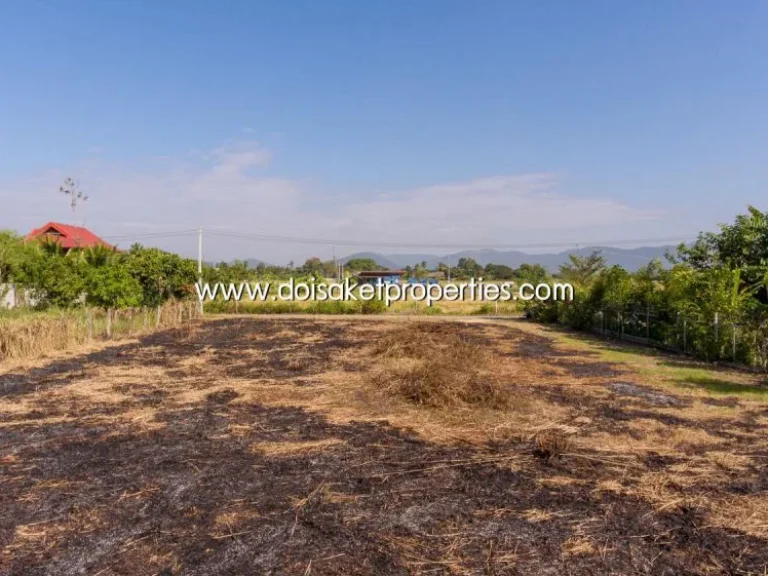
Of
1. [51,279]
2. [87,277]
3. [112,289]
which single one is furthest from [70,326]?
[51,279]

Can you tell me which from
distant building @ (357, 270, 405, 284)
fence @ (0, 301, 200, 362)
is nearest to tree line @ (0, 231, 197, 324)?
fence @ (0, 301, 200, 362)

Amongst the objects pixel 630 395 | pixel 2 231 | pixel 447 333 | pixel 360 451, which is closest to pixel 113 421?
pixel 360 451

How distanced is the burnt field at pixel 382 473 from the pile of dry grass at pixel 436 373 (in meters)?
0.05

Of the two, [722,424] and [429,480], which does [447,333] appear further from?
[429,480]

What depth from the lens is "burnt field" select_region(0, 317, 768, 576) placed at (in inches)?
129

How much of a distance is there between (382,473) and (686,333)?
35.9 feet

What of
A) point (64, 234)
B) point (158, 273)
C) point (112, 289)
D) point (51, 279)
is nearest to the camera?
point (112, 289)

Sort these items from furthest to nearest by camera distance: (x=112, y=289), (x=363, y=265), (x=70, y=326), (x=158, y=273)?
(x=363, y=265) < (x=158, y=273) < (x=112, y=289) < (x=70, y=326)

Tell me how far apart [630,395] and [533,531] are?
5.31 m

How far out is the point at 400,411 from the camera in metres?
6.98

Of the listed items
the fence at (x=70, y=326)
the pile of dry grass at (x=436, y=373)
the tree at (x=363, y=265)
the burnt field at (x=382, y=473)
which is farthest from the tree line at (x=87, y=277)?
the tree at (x=363, y=265)

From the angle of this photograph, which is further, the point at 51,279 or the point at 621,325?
the point at 51,279

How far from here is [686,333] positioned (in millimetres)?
12539

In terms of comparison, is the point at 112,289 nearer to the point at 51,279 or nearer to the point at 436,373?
the point at 51,279
